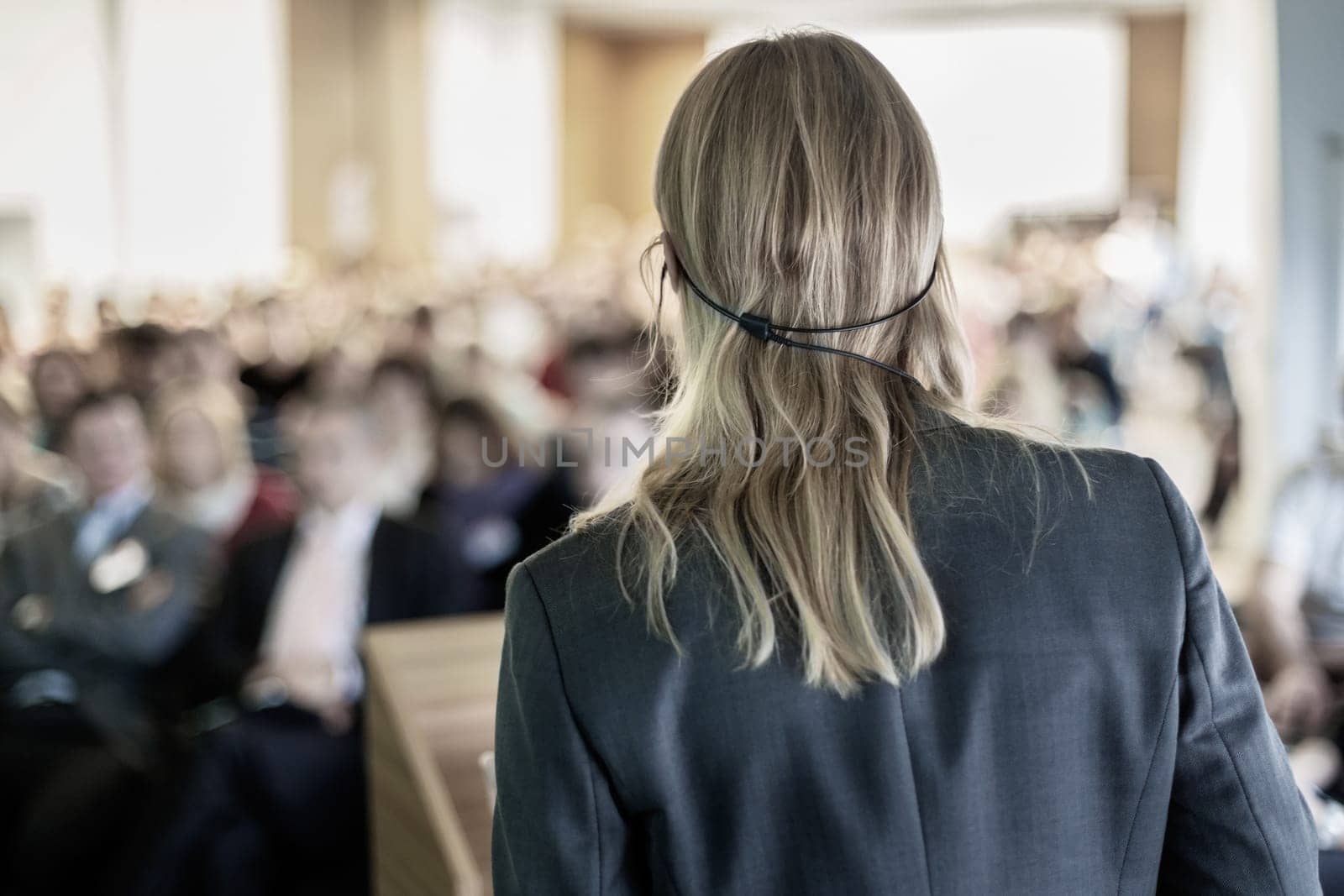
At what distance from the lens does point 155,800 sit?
3.03 meters

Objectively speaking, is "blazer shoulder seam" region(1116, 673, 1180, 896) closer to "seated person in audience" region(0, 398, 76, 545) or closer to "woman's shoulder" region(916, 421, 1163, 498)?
"woman's shoulder" region(916, 421, 1163, 498)

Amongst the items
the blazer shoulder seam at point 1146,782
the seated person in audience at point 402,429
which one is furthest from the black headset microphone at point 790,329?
the seated person in audience at point 402,429

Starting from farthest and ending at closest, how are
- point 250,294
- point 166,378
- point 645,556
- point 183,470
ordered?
point 250,294 < point 166,378 < point 183,470 < point 645,556

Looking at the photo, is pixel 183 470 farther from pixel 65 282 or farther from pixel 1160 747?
pixel 1160 747

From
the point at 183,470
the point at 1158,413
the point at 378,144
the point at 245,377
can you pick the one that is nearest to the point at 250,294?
the point at 245,377

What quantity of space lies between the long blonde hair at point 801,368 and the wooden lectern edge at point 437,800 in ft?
3.04

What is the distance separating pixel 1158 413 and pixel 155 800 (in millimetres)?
8417

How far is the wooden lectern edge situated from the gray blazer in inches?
29.5

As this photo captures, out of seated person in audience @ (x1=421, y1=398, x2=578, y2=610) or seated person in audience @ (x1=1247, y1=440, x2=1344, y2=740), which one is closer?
seated person in audience @ (x1=1247, y1=440, x2=1344, y2=740)

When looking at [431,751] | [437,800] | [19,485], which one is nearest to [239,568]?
[19,485]

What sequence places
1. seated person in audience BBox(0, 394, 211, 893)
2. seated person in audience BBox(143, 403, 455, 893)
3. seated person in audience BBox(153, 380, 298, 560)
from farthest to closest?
1. seated person in audience BBox(153, 380, 298, 560)
2. seated person in audience BBox(0, 394, 211, 893)
3. seated person in audience BBox(143, 403, 455, 893)

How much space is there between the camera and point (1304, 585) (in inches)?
126

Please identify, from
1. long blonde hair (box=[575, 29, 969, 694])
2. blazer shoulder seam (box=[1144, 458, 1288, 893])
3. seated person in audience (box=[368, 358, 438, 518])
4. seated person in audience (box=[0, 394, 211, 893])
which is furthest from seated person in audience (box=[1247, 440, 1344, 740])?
seated person in audience (box=[0, 394, 211, 893])

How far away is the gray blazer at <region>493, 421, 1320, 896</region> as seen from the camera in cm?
87
